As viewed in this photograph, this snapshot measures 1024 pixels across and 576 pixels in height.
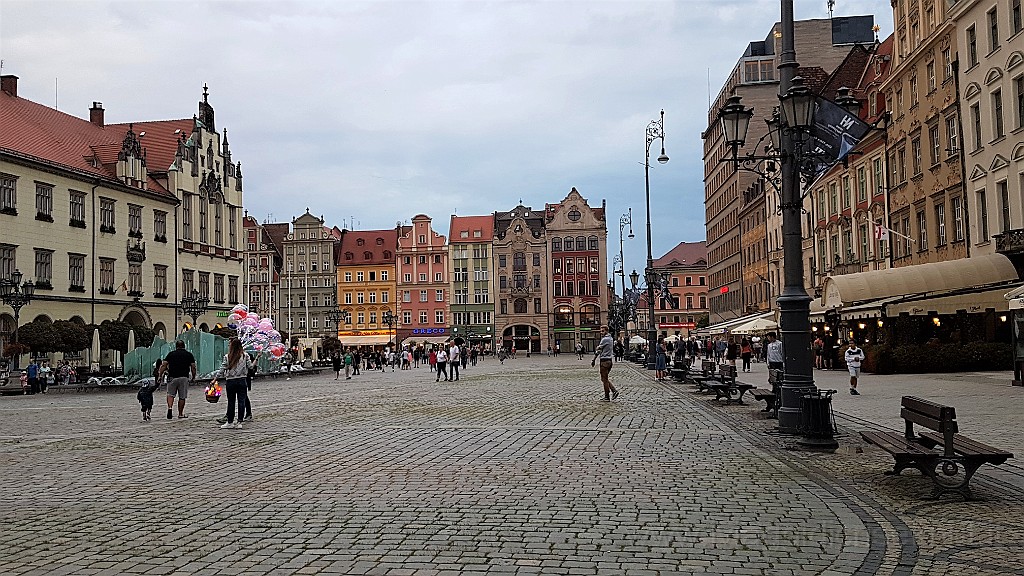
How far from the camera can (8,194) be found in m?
46.7

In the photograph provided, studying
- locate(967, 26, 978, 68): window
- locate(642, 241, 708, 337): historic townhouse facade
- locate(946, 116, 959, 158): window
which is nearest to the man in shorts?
locate(967, 26, 978, 68): window

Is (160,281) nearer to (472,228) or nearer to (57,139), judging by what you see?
(57,139)

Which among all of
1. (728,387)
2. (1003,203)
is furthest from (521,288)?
(728,387)

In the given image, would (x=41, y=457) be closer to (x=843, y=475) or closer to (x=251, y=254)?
(x=843, y=475)

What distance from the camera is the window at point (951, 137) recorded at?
122 ft

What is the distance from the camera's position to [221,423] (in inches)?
739

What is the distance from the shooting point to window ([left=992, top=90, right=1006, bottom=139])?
3350 cm

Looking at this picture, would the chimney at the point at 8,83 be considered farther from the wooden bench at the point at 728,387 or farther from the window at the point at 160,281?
the wooden bench at the point at 728,387

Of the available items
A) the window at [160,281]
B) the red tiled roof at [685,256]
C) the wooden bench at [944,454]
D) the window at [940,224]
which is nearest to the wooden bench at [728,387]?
the wooden bench at [944,454]

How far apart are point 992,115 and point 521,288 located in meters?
81.6

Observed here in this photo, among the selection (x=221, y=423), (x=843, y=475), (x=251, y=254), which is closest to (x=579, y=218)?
(x=251, y=254)

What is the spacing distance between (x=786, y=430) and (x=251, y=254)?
101609mm

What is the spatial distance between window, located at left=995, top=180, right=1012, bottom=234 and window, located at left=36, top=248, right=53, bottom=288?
145 ft

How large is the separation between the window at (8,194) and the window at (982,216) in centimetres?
4399
